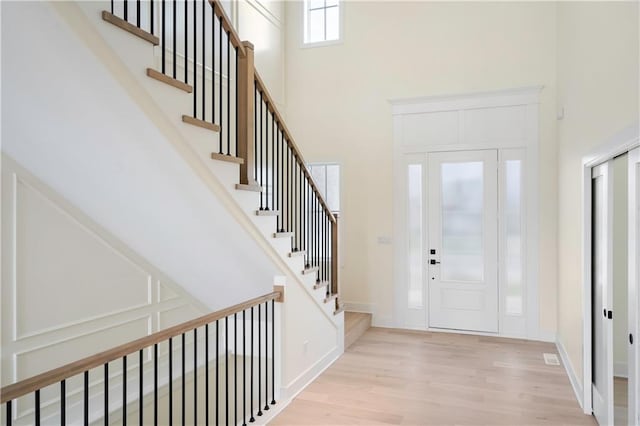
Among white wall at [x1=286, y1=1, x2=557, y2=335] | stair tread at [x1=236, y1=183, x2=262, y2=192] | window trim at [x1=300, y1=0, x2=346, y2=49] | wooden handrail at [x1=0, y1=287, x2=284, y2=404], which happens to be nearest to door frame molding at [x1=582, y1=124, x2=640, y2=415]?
white wall at [x1=286, y1=1, x2=557, y2=335]

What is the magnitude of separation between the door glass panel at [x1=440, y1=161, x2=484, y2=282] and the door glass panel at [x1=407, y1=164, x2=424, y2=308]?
11.5 inches

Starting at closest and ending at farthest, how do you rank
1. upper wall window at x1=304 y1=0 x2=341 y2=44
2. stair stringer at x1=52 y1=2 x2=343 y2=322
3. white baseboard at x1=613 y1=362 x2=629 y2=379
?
stair stringer at x1=52 y1=2 x2=343 y2=322
white baseboard at x1=613 y1=362 x2=629 y2=379
upper wall window at x1=304 y1=0 x2=341 y2=44

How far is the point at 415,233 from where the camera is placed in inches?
225

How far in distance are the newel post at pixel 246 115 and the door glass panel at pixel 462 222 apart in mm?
3228

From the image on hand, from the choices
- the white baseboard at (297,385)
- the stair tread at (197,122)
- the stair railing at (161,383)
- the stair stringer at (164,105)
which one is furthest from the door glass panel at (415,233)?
the stair tread at (197,122)

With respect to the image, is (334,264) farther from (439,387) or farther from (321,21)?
(321,21)

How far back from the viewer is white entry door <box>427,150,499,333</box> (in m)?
5.36

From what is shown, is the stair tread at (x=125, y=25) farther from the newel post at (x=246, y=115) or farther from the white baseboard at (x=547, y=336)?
the white baseboard at (x=547, y=336)

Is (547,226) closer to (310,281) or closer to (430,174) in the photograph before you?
(430,174)

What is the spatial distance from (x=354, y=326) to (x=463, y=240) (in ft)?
5.66

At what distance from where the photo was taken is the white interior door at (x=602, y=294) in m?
2.93

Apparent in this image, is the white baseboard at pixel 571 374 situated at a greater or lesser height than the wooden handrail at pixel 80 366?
lesser

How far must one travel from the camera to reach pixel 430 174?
18.4 ft

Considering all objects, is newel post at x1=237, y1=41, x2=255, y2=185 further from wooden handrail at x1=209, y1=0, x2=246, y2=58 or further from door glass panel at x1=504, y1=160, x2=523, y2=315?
door glass panel at x1=504, y1=160, x2=523, y2=315
